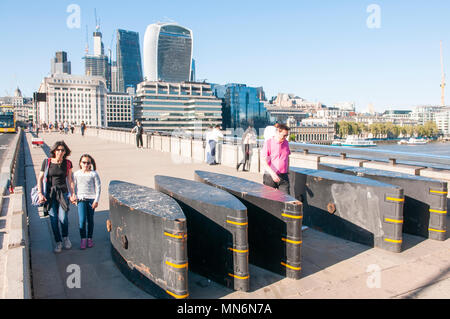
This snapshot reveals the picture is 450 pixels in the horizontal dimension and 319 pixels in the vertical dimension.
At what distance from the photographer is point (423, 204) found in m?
5.76

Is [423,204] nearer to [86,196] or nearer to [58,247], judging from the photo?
[86,196]

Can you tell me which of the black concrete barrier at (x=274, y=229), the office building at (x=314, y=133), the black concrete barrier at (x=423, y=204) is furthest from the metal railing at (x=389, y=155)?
the office building at (x=314, y=133)

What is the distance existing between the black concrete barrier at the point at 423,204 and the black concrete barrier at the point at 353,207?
0.71 m

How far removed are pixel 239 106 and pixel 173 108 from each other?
3533 cm

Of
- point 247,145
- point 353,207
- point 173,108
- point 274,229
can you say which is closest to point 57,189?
point 274,229

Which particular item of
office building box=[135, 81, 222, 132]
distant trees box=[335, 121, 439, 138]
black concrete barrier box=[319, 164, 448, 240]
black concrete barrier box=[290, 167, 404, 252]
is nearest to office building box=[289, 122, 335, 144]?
distant trees box=[335, 121, 439, 138]

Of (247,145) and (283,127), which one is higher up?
(283,127)

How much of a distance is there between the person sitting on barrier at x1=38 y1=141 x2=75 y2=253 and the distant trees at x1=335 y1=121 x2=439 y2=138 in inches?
3396

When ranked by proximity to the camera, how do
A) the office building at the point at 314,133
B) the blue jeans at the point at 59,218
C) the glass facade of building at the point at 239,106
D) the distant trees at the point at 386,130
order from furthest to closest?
the glass facade of building at the point at 239,106 → the office building at the point at 314,133 → the distant trees at the point at 386,130 → the blue jeans at the point at 59,218

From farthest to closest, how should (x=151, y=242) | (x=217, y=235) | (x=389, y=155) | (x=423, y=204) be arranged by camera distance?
(x=389, y=155) → (x=423, y=204) → (x=217, y=235) → (x=151, y=242)

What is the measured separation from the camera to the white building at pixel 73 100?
170m

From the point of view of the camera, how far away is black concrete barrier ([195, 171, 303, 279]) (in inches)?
169

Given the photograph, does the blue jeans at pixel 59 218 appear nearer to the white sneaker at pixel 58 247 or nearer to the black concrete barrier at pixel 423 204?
the white sneaker at pixel 58 247
